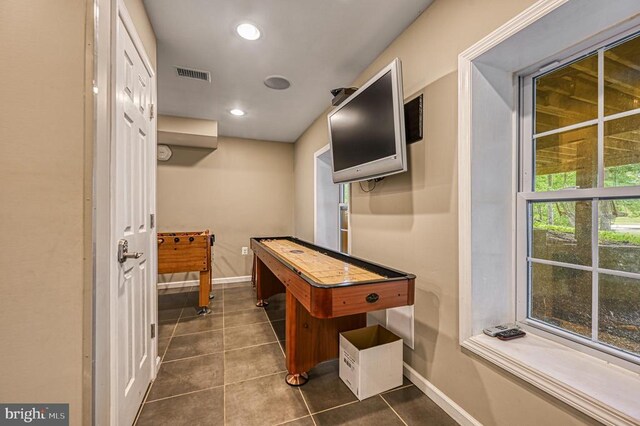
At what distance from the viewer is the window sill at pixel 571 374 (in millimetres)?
912

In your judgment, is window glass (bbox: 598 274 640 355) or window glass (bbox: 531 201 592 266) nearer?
window glass (bbox: 598 274 640 355)

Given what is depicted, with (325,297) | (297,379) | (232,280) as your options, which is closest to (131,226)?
(325,297)

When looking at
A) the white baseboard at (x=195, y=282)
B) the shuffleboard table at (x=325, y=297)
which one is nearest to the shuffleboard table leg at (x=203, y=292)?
the shuffleboard table at (x=325, y=297)

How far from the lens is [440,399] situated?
1.57 m

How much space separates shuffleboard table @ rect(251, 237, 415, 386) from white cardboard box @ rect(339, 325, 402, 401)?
159mm

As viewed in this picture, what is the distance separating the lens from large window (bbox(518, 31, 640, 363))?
3.56 feet

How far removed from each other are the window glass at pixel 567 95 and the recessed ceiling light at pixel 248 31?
184cm

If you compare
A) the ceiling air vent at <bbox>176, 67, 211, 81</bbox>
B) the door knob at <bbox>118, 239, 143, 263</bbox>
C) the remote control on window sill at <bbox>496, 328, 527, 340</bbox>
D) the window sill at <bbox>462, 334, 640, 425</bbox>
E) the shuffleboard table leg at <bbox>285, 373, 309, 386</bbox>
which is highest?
the ceiling air vent at <bbox>176, 67, 211, 81</bbox>

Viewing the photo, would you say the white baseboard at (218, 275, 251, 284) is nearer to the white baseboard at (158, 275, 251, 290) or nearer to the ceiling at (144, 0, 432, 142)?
the white baseboard at (158, 275, 251, 290)

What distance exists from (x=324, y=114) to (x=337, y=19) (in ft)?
5.39

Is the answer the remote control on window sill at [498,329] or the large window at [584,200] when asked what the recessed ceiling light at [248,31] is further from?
the remote control on window sill at [498,329]

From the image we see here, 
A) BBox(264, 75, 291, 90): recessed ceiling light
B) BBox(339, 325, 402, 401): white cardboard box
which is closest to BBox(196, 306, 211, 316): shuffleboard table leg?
BBox(339, 325, 402, 401): white cardboard box

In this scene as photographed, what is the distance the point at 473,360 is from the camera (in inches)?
54.5

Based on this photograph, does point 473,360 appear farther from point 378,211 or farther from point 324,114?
point 324,114
